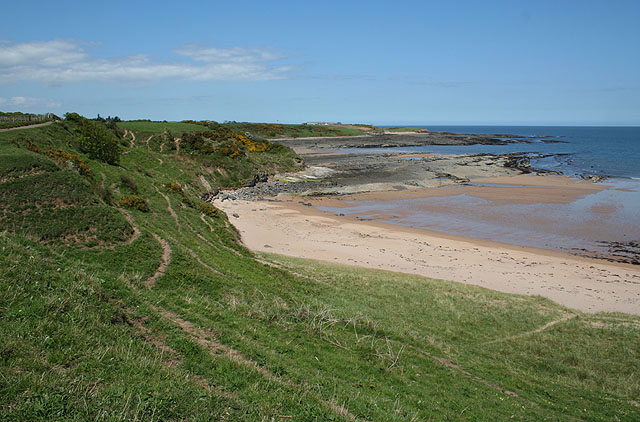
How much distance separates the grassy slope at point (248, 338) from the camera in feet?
22.6

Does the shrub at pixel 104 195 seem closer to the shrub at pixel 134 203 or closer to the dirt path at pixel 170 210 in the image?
the shrub at pixel 134 203

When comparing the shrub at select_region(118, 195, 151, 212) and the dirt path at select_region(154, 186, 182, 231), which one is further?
the dirt path at select_region(154, 186, 182, 231)

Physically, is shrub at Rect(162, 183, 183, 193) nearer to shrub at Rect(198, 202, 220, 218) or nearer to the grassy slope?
shrub at Rect(198, 202, 220, 218)

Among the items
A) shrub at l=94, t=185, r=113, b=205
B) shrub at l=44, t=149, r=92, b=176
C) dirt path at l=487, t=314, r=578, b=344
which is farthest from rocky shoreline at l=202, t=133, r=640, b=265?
shrub at l=94, t=185, r=113, b=205

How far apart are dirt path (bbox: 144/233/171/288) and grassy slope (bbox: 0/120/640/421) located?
0.10 m

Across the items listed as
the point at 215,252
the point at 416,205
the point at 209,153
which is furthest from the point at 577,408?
the point at 209,153

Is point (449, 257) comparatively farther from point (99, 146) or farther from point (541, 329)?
point (99, 146)

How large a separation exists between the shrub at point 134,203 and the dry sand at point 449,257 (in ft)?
28.6

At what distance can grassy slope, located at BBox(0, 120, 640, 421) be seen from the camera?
6.88 meters

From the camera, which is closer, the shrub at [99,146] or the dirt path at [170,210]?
the dirt path at [170,210]

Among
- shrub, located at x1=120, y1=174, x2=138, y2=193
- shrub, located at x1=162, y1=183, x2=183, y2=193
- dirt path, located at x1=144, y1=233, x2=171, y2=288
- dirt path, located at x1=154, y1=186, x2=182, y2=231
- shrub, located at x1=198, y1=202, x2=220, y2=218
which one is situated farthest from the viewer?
shrub, located at x1=162, y1=183, x2=183, y2=193

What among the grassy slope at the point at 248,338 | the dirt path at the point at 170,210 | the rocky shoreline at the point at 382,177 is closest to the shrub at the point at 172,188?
the dirt path at the point at 170,210

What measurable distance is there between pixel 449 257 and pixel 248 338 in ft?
70.6

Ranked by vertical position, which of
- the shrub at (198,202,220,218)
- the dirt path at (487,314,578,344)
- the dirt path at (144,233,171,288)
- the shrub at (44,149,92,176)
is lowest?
the dirt path at (487,314,578,344)
